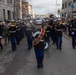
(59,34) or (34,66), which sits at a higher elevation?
(59,34)

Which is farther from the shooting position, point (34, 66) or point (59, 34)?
point (59, 34)

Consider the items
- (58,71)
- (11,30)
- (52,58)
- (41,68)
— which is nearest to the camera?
(58,71)

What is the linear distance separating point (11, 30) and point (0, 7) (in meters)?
22.1

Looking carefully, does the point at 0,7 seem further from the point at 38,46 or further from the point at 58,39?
the point at 38,46

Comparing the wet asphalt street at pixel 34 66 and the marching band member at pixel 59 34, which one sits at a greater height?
the marching band member at pixel 59 34

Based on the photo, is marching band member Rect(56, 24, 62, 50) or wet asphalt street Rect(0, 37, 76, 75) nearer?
wet asphalt street Rect(0, 37, 76, 75)

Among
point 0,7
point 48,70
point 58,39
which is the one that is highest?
point 0,7

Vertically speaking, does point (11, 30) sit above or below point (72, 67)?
above

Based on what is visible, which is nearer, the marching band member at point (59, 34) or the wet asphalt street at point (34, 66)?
the wet asphalt street at point (34, 66)

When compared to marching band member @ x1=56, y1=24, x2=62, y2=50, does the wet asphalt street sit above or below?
below

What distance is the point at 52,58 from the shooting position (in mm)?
9961

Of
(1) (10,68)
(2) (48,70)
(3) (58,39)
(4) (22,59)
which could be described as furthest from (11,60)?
(3) (58,39)

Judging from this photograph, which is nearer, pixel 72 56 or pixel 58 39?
pixel 72 56

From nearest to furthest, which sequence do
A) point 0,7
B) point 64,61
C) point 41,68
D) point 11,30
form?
point 41,68, point 64,61, point 11,30, point 0,7
